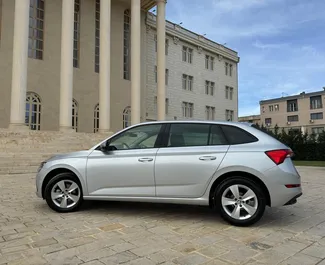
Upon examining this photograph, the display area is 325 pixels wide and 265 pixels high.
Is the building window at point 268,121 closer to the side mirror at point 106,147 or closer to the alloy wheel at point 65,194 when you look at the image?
the side mirror at point 106,147

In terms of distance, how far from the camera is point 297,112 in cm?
7106

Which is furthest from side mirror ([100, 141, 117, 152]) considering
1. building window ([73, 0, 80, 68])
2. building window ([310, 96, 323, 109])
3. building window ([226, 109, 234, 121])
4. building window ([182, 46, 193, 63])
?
building window ([310, 96, 323, 109])

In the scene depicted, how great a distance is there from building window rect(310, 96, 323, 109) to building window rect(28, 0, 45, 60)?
61746 mm

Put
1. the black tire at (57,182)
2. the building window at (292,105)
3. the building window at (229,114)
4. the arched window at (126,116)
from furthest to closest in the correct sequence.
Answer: the building window at (292,105)
the building window at (229,114)
the arched window at (126,116)
the black tire at (57,182)

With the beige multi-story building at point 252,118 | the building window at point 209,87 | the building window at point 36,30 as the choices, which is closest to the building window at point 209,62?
the building window at point 209,87

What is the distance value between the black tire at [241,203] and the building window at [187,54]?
32896 mm

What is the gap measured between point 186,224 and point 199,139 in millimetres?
1406

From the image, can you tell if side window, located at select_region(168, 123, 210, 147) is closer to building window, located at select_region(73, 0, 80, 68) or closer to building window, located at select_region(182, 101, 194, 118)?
building window, located at select_region(73, 0, 80, 68)

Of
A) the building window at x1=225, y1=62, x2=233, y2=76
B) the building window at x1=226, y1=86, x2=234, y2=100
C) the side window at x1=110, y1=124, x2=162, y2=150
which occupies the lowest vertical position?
the side window at x1=110, y1=124, x2=162, y2=150

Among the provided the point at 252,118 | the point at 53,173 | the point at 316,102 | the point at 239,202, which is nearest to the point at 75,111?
the point at 53,173

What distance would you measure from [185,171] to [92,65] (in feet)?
79.6

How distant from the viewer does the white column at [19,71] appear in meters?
18.9

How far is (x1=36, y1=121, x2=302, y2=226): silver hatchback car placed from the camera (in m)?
4.55

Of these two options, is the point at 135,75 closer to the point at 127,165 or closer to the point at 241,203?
the point at 127,165
